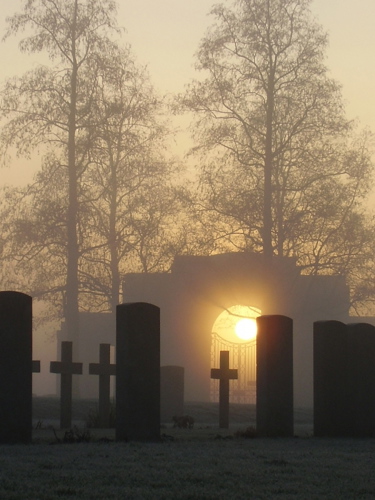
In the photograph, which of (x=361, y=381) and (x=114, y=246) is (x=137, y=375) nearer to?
(x=361, y=381)

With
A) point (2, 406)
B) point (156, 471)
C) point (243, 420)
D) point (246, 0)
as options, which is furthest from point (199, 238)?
point (156, 471)

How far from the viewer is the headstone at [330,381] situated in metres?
11.6

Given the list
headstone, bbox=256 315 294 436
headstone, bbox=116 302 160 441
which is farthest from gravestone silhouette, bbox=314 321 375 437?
headstone, bbox=116 302 160 441

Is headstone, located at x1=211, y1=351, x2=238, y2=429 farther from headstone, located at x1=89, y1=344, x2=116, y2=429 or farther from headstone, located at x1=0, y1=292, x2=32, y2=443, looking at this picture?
headstone, located at x1=0, y1=292, x2=32, y2=443

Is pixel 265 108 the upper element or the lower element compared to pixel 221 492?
upper

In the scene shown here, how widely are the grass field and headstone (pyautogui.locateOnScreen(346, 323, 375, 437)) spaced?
1651 millimetres

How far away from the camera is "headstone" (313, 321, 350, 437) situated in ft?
38.1

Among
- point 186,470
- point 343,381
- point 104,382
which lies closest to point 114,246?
point 104,382

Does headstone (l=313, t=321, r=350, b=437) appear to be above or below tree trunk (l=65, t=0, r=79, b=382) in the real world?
below

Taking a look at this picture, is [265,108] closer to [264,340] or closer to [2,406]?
[264,340]

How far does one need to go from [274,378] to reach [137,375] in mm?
2034

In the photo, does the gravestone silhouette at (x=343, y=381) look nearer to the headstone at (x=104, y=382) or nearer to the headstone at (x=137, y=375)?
the headstone at (x=137, y=375)

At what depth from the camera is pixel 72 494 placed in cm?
611

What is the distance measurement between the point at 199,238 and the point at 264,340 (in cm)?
1662
